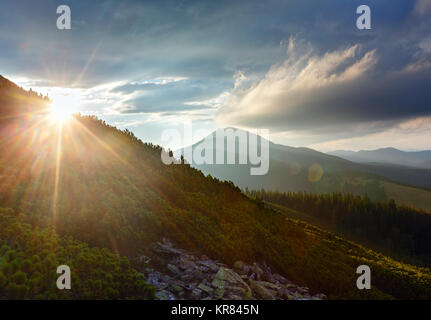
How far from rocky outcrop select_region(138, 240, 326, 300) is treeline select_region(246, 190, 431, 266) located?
95321 mm

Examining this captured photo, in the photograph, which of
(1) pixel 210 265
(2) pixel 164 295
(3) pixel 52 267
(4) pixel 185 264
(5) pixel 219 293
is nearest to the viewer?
(3) pixel 52 267

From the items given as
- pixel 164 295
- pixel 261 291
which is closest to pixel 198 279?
pixel 164 295

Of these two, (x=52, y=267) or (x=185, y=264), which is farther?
(x=185, y=264)

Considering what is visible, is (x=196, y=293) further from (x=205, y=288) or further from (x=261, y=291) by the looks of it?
(x=261, y=291)

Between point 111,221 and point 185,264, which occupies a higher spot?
point 111,221

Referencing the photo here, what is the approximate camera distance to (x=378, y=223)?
11206 cm

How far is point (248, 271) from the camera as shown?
11.4 metres

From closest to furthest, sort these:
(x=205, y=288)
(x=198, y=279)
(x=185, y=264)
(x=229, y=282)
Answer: (x=205, y=288) < (x=198, y=279) < (x=229, y=282) < (x=185, y=264)

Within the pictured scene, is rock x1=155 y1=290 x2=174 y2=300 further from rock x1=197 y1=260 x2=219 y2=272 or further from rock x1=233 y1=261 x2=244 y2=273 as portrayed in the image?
rock x1=233 y1=261 x2=244 y2=273

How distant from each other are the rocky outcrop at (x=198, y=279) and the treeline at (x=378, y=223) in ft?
313

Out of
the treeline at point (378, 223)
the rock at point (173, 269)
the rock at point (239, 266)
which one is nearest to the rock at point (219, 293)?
the rock at point (173, 269)

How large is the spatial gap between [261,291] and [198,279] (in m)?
2.39
